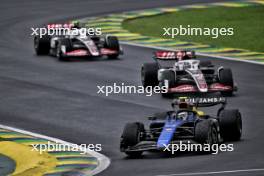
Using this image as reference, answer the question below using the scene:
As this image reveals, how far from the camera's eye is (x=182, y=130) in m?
24.7

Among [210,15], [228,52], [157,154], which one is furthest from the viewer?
[210,15]

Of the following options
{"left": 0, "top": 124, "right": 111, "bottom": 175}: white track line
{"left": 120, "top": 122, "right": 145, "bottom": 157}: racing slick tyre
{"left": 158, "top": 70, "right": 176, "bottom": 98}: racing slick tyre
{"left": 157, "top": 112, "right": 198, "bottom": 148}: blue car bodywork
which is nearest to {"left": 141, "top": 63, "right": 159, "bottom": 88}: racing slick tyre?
{"left": 158, "top": 70, "right": 176, "bottom": 98}: racing slick tyre

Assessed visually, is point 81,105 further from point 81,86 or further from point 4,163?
point 4,163

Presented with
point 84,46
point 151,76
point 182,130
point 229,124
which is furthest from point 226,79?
point 84,46

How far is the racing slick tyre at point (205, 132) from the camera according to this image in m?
23.9

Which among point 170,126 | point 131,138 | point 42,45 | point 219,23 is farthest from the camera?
point 219,23

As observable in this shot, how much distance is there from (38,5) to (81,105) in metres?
26.3

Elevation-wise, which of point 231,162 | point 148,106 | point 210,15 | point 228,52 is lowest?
point 231,162

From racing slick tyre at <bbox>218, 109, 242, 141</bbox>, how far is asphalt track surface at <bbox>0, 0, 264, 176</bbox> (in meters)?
0.34

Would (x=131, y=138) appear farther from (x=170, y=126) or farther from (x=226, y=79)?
(x=226, y=79)

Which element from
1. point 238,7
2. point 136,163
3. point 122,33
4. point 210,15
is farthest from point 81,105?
point 238,7

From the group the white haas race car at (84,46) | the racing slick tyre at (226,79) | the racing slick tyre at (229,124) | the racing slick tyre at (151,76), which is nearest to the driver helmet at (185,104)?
the racing slick tyre at (229,124)

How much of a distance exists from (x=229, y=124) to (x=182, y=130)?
3.85 feet

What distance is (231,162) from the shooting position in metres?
22.7
